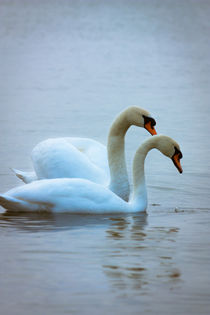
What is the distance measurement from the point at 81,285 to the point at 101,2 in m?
42.4

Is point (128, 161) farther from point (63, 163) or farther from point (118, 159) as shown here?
point (63, 163)

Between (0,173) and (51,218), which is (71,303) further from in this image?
(0,173)

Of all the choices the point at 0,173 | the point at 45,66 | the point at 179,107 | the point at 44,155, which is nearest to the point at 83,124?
the point at 179,107

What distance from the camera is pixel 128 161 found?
11.9 metres

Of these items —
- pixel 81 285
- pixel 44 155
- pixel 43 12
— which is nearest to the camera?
pixel 81 285

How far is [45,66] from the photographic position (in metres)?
22.2

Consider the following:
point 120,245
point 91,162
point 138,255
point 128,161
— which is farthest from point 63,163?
point 128,161

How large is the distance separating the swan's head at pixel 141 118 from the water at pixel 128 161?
2.69 feet

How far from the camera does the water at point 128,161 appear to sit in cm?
614

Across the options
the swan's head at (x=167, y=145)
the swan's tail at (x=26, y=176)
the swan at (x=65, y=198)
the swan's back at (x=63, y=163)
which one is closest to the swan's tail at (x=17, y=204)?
the swan at (x=65, y=198)

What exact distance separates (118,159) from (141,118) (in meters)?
0.52

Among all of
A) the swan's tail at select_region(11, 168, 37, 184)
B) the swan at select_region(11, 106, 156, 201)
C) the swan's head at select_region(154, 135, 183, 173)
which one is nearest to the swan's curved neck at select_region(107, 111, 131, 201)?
the swan at select_region(11, 106, 156, 201)

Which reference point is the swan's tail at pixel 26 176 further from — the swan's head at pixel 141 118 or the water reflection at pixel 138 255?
the water reflection at pixel 138 255

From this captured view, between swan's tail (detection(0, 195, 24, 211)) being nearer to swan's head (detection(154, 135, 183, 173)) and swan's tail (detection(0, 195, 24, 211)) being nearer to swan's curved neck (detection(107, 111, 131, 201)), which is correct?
swan's curved neck (detection(107, 111, 131, 201))
